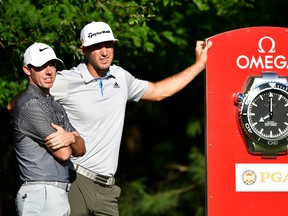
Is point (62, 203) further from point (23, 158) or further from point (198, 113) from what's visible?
point (198, 113)

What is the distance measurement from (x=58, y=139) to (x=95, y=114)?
2.66 ft

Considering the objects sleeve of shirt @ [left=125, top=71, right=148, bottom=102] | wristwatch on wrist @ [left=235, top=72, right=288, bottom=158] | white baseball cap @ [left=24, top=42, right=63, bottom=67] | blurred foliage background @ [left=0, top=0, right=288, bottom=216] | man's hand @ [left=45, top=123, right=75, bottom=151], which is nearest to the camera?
man's hand @ [left=45, top=123, right=75, bottom=151]

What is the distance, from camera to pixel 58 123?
869 centimetres

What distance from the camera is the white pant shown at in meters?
8.50

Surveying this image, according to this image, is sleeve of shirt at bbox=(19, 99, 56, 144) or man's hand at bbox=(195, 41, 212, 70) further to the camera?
man's hand at bbox=(195, 41, 212, 70)

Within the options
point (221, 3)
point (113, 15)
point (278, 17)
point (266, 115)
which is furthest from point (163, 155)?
point (266, 115)

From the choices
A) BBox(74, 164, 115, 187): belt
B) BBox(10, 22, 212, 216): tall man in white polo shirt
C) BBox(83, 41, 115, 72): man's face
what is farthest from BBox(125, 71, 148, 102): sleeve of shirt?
BBox(74, 164, 115, 187): belt

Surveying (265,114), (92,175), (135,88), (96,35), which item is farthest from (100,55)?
(265,114)

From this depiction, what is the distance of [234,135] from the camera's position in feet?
31.3

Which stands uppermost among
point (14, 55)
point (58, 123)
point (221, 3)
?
point (221, 3)

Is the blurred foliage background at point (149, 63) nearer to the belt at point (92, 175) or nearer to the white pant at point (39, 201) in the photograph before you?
the belt at point (92, 175)

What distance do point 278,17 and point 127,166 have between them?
181 inches

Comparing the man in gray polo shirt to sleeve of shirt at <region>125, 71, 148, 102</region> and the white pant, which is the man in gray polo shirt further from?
the white pant

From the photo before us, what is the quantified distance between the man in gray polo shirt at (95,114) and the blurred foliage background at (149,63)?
2.25 feet
